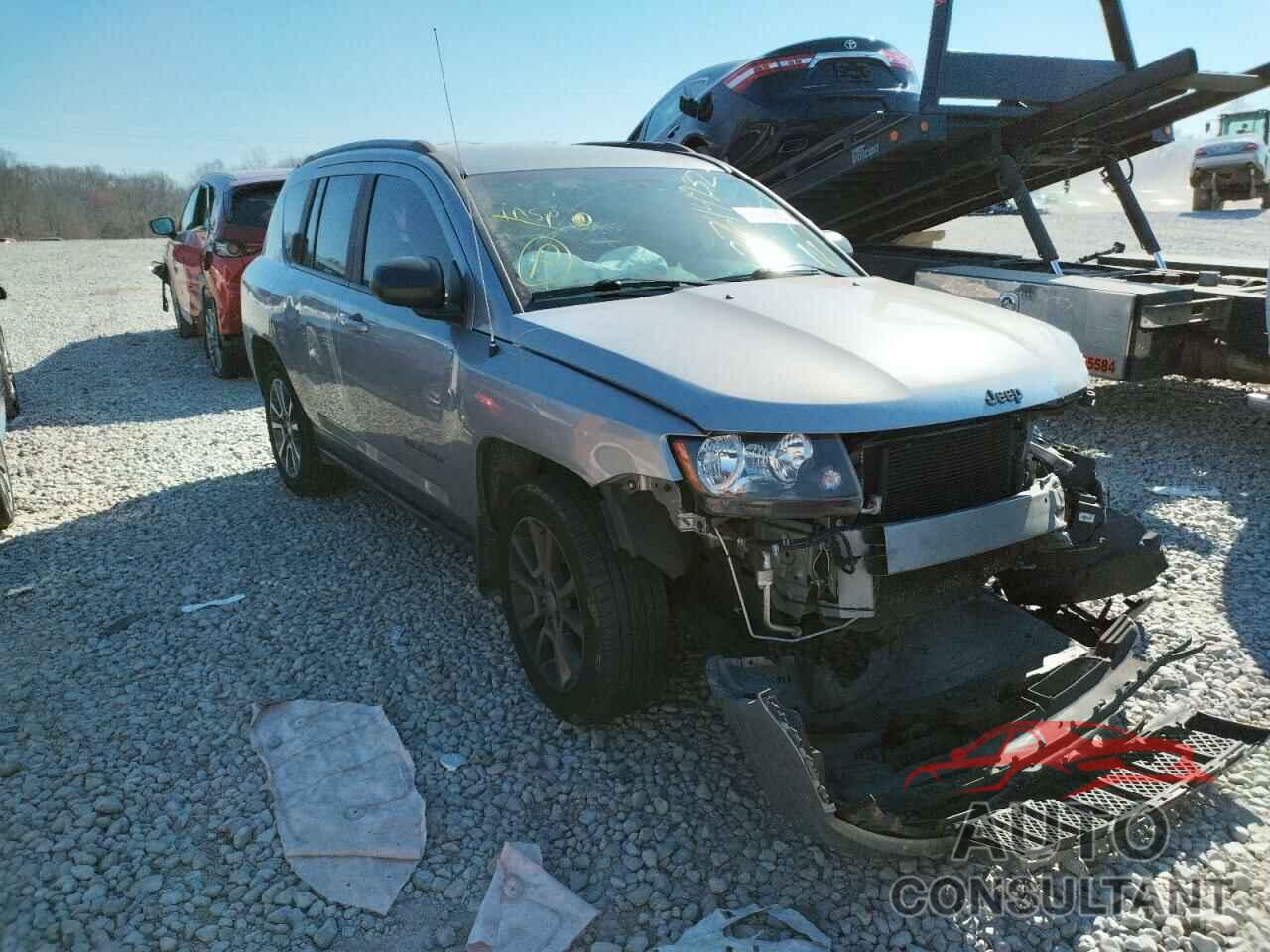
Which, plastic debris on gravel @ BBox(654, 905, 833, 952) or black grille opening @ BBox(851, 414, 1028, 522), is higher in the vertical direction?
black grille opening @ BBox(851, 414, 1028, 522)

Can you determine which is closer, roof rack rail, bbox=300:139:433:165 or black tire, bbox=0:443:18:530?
roof rack rail, bbox=300:139:433:165

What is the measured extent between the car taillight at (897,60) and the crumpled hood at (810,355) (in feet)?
19.2

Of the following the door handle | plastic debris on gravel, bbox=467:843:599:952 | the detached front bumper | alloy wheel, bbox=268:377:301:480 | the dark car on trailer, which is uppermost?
the dark car on trailer

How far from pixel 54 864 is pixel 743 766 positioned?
212 centimetres

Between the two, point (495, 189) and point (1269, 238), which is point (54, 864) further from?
point (1269, 238)

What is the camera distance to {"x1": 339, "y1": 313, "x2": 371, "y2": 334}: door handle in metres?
4.36

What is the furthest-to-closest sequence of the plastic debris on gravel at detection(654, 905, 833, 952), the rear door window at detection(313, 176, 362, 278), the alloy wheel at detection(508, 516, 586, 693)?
the rear door window at detection(313, 176, 362, 278), the alloy wheel at detection(508, 516, 586, 693), the plastic debris on gravel at detection(654, 905, 833, 952)

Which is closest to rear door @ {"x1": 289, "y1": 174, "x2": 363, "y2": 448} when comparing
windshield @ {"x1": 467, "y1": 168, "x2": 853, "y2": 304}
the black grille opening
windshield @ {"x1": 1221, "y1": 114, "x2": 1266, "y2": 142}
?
windshield @ {"x1": 467, "y1": 168, "x2": 853, "y2": 304}

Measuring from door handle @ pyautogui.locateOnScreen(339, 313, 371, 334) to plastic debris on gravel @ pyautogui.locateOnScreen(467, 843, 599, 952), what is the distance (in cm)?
247

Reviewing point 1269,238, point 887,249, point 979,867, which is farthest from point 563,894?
point 1269,238

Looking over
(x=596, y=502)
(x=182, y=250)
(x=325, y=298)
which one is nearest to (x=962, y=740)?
(x=596, y=502)

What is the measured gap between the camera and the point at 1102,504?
327 cm

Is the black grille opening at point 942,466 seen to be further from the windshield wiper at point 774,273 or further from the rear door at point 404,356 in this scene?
the rear door at point 404,356

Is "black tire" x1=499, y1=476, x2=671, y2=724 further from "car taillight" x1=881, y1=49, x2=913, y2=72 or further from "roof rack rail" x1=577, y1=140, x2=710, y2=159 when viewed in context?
"car taillight" x1=881, y1=49, x2=913, y2=72
